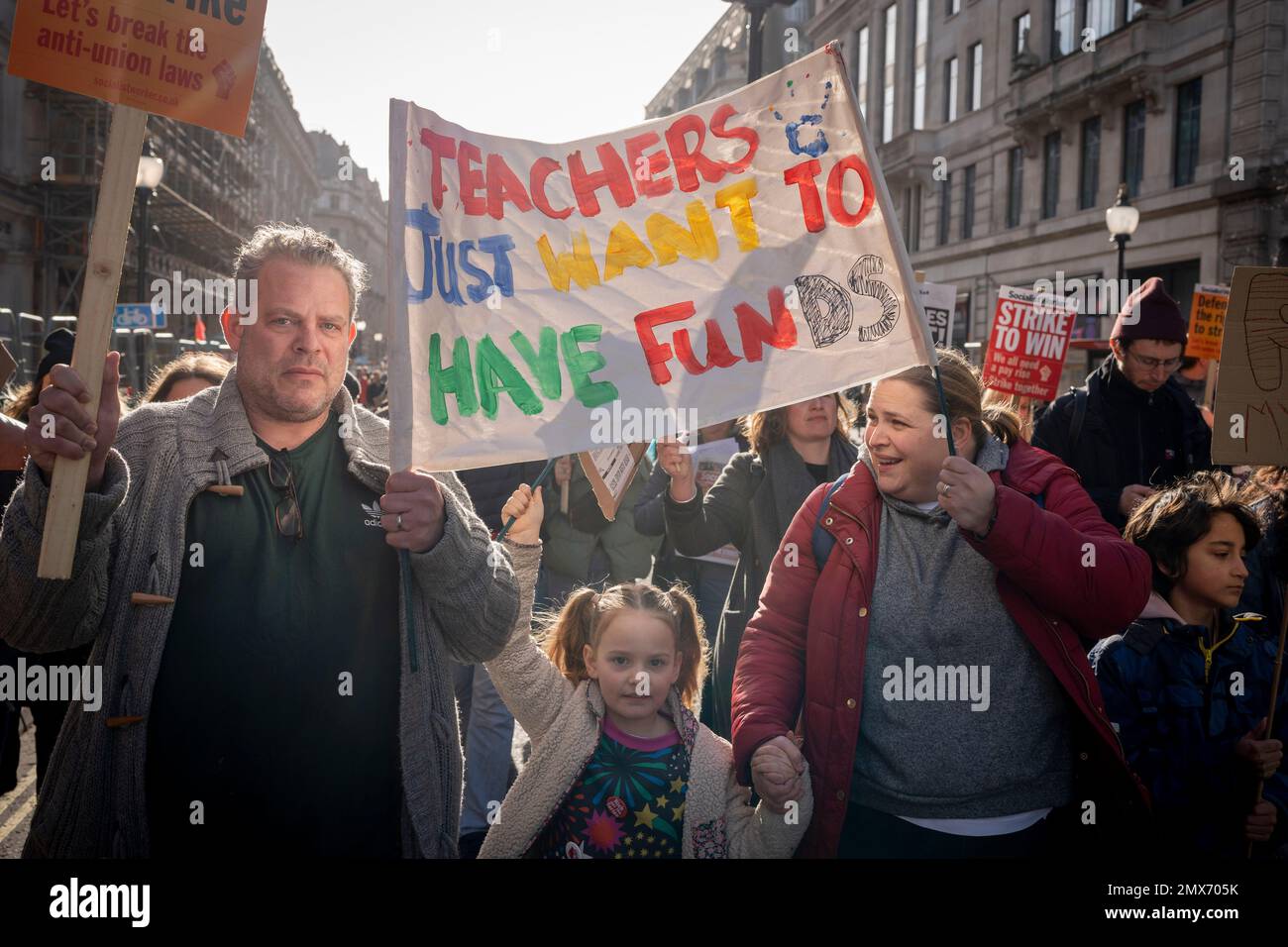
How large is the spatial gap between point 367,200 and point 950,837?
126590mm

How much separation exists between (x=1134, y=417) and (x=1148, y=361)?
262mm

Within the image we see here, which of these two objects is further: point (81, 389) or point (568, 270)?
point (568, 270)

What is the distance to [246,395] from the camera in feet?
7.98

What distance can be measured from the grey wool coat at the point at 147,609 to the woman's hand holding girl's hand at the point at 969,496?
1.02 m

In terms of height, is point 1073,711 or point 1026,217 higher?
point 1026,217

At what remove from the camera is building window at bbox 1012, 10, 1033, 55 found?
24969 millimetres

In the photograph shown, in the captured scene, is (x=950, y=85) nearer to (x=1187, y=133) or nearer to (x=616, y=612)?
(x=1187, y=133)

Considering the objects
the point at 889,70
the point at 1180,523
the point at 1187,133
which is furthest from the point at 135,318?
the point at 889,70

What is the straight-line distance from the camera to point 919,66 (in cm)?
2753

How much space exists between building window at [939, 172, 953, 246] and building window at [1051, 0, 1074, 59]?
17.2 ft

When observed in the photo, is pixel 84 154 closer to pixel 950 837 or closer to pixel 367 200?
pixel 950 837

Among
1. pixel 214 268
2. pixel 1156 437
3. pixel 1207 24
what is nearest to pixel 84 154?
pixel 214 268

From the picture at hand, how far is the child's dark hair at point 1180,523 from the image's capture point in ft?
11.4

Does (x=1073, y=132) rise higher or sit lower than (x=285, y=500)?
higher
